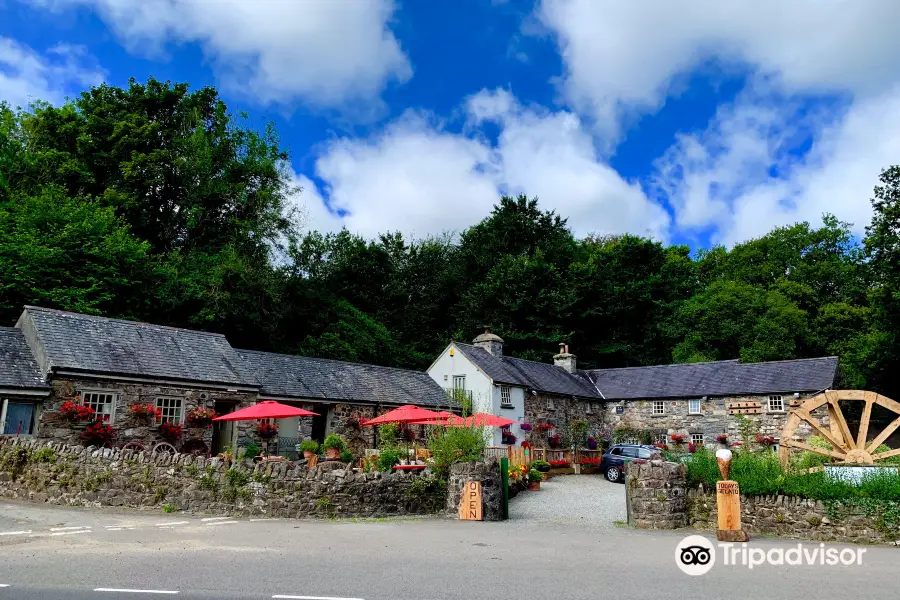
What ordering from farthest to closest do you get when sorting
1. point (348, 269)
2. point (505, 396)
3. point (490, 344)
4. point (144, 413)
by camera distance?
point (348, 269) < point (490, 344) < point (505, 396) < point (144, 413)

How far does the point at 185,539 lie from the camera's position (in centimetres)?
1137

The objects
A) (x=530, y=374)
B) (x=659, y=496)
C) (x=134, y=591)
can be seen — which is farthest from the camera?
(x=530, y=374)

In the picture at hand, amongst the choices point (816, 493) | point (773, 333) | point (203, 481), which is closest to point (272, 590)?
point (203, 481)

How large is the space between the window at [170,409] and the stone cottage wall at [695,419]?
23.9 meters

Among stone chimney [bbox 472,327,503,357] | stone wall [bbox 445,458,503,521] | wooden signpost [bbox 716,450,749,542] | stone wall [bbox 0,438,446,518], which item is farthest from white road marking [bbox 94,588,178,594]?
stone chimney [bbox 472,327,503,357]

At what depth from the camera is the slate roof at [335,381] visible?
2644 centimetres

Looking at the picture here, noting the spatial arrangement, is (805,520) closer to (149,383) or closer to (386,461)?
(386,461)

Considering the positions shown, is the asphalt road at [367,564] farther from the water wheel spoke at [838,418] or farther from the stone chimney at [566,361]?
the stone chimney at [566,361]

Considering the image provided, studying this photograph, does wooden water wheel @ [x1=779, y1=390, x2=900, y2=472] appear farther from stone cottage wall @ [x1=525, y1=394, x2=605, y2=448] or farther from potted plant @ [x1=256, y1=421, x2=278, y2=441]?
potted plant @ [x1=256, y1=421, x2=278, y2=441]

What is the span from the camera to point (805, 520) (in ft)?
42.9

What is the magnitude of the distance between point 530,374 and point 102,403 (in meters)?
20.8

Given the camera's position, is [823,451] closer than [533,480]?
Yes

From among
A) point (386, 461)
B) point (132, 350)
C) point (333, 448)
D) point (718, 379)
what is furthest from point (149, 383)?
point (718, 379)

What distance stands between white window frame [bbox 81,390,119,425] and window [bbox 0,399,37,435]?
4.33 feet
